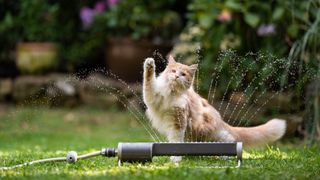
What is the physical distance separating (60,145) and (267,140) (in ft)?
8.46

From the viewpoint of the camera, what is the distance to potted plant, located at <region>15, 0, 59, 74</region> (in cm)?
1099

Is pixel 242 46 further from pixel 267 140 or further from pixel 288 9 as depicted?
pixel 267 140

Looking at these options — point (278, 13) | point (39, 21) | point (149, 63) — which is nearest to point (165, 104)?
point (149, 63)

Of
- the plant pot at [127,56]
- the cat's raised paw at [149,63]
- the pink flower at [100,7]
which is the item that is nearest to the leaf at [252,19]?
the plant pot at [127,56]

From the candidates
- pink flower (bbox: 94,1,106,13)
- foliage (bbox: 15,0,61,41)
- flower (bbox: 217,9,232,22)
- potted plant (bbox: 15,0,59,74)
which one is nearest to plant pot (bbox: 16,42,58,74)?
potted plant (bbox: 15,0,59,74)

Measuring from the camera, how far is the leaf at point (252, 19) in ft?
26.2

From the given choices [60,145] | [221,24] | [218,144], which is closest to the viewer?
[218,144]

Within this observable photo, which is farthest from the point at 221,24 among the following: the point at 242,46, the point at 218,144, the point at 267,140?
the point at 218,144

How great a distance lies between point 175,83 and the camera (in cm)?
486

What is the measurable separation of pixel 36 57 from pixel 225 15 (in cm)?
382

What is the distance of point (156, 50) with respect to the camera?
32.1 ft

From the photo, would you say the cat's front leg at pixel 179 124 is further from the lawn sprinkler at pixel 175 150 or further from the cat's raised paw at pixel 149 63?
the lawn sprinkler at pixel 175 150

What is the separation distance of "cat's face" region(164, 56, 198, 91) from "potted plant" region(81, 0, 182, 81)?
5.11m

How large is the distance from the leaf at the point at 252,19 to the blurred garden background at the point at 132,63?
0.01 meters
